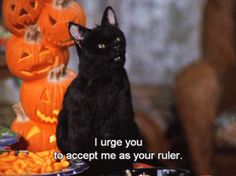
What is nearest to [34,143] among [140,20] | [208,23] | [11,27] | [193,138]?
[11,27]

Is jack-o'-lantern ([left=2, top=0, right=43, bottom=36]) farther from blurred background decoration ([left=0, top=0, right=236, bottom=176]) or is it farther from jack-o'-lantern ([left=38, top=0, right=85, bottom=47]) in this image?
blurred background decoration ([left=0, top=0, right=236, bottom=176])

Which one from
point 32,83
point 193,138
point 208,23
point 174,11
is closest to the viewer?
point 32,83

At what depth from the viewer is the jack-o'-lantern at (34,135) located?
1.08m

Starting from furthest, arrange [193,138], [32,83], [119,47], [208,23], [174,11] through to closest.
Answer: [174,11], [208,23], [193,138], [32,83], [119,47]

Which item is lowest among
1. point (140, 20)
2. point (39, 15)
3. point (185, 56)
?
point (39, 15)

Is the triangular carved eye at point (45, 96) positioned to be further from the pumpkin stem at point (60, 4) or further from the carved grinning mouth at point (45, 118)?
the pumpkin stem at point (60, 4)

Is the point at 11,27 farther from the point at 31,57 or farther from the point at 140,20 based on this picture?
the point at 140,20

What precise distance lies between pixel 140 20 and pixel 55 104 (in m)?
1.97

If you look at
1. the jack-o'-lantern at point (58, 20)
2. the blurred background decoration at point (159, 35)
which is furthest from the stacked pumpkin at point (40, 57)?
the blurred background decoration at point (159, 35)

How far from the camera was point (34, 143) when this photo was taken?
1.08 metres

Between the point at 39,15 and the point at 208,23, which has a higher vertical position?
the point at 208,23

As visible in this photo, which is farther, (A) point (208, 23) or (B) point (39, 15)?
(A) point (208, 23)

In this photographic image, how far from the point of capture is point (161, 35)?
298 centimetres

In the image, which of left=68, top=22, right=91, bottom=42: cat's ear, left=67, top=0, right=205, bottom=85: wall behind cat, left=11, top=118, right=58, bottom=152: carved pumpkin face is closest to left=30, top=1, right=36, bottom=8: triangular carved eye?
left=68, top=22, right=91, bottom=42: cat's ear
